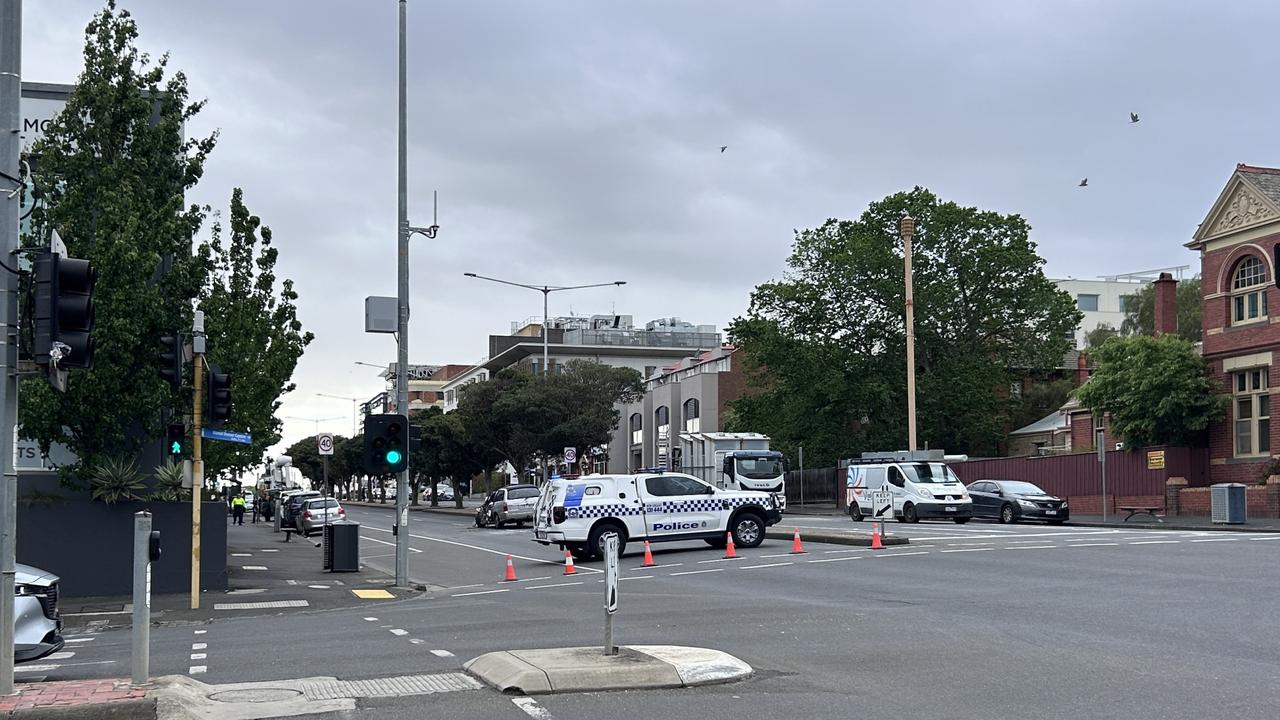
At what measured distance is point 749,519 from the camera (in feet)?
90.1

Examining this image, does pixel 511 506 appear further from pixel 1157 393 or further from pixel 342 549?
pixel 1157 393

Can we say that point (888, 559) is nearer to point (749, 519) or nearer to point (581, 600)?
point (749, 519)

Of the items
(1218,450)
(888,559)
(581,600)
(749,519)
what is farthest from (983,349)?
(581,600)

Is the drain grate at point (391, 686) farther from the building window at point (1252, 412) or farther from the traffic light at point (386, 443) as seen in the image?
the building window at point (1252, 412)

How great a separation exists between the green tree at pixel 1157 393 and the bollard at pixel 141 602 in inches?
1471

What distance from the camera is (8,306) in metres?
9.02

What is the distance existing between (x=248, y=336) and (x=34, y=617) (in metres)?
13.6

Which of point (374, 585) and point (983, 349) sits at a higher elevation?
point (983, 349)

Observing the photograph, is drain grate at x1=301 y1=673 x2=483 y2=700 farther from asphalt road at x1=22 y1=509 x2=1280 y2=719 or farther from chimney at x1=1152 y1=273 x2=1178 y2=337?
chimney at x1=1152 y1=273 x2=1178 y2=337

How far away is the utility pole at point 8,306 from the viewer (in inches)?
342

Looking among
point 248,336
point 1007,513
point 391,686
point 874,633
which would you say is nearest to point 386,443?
point 248,336

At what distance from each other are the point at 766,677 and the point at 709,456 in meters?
36.1

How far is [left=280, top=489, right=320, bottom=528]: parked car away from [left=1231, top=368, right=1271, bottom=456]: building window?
31.2 m

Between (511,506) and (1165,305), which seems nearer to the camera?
(511,506)
